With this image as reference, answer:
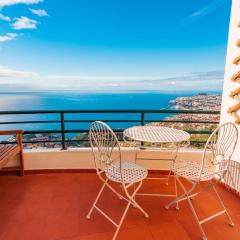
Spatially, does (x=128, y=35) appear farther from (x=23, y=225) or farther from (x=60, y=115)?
(x=23, y=225)

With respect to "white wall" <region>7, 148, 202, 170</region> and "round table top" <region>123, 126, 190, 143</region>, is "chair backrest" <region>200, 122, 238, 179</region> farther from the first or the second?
"white wall" <region>7, 148, 202, 170</region>

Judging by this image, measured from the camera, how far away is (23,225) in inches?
62.1

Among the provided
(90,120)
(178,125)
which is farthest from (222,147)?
(90,120)

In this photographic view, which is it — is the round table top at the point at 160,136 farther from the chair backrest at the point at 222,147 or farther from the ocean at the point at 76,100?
the ocean at the point at 76,100

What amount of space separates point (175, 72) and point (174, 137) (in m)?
5.16

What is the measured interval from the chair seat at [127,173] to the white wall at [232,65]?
1.21 m

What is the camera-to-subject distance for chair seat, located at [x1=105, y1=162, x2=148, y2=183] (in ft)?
4.87

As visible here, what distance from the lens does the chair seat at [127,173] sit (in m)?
1.49

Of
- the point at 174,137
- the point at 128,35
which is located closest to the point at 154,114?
the point at 174,137

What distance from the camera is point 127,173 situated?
5.24ft

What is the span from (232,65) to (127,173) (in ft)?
5.55

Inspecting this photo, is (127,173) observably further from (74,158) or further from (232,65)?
(232,65)

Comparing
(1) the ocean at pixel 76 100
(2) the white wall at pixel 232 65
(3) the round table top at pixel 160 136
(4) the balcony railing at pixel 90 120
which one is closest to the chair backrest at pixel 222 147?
(3) the round table top at pixel 160 136

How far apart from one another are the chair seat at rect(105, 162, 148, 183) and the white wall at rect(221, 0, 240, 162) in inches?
47.8
